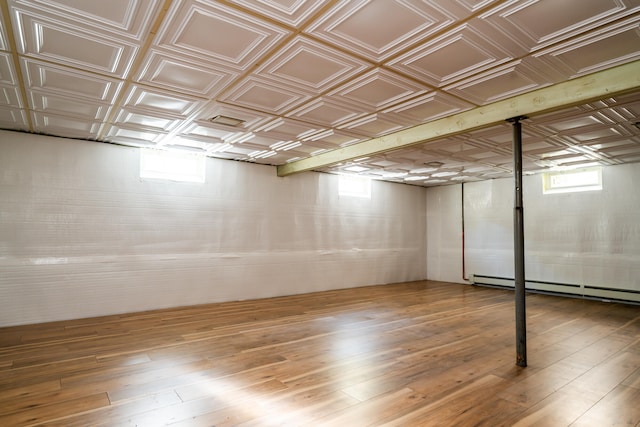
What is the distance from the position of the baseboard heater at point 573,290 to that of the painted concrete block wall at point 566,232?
0.27 ft

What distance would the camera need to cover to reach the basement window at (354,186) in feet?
27.1

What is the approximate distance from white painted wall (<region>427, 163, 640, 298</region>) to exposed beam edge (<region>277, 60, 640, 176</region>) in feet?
15.5

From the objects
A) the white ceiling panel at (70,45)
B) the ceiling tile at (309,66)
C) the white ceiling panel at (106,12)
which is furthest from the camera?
the ceiling tile at (309,66)

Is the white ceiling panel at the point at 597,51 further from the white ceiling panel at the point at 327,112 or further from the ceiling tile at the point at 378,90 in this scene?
the white ceiling panel at the point at 327,112

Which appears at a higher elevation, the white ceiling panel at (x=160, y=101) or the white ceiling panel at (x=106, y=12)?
the white ceiling panel at (x=106, y=12)

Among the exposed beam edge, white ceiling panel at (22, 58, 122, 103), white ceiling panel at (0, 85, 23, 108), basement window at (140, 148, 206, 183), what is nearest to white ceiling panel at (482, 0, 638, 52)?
the exposed beam edge

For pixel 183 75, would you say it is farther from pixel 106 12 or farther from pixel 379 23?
pixel 379 23

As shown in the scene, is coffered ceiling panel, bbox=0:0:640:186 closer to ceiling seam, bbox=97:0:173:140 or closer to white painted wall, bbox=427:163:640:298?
ceiling seam, bbox=97:0:173:140

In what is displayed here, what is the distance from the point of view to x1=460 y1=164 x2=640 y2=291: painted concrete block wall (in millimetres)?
6715

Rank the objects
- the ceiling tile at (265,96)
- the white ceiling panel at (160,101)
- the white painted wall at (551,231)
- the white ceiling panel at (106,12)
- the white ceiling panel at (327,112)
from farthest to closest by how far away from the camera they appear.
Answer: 1. the white painted wall at (551,231)
2. the white ceiling panel at (327,112)
3. the white ceiling panel at (160,101)
4. the ceiling tile at (265,96)
5. the white ceiling panel at (106,12)

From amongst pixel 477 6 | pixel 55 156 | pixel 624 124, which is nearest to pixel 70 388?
pixel 55 156

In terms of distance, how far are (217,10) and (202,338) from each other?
11.2ft

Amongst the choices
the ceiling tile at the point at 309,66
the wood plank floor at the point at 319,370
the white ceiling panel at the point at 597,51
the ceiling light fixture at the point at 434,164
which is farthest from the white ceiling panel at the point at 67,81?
the ceiling light fixture at the point at 434,164

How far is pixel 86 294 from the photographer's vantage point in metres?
5.19
